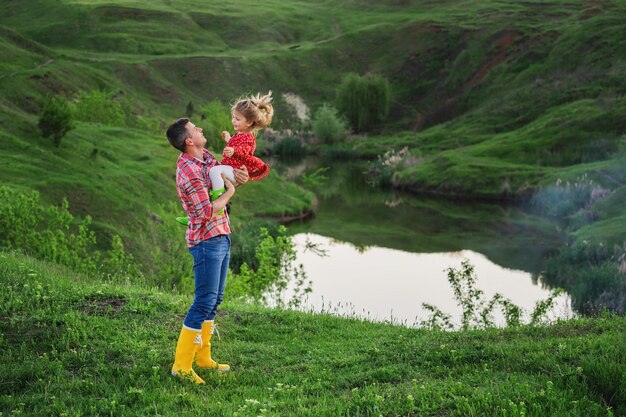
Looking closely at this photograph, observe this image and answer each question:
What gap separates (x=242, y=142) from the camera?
33.3ft

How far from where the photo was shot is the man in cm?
983

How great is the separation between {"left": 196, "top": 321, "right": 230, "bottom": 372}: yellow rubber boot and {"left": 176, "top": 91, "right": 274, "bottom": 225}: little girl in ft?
5.03

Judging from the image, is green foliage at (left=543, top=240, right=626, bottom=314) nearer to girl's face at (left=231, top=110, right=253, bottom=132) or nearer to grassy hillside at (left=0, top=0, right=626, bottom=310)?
grassy hillside at (left=0, top=0, right=626, bottom=310)

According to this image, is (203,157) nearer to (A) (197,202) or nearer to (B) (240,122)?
(B) (240,122)

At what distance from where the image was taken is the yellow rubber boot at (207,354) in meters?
10.4

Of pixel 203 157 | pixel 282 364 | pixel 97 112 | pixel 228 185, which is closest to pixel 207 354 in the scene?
pixel 282 364

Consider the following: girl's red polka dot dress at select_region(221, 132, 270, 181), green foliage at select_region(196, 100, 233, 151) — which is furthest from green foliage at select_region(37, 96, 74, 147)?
girl's red polka dot dress at select_region(221, 132, 270, 181)

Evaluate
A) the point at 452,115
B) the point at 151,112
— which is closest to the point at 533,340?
the point at 151,112

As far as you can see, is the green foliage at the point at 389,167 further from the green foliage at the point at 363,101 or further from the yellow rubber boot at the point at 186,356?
the yellow rubber boot at the point at 186,356

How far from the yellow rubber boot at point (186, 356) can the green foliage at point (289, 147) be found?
82.1 m

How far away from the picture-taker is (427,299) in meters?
30.8

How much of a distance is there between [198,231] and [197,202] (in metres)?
0.42

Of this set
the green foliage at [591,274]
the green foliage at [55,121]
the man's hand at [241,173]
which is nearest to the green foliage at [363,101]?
the green foliage at [55,121]

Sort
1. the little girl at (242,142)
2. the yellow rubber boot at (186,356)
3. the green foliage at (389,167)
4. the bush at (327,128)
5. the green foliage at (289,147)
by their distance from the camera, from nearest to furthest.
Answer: the yellow rubber boot at (186,356) → the little girl at (242,142) → the green foliage at (389,167) → the green foliage at (289,147) → the bush at (327,128)
